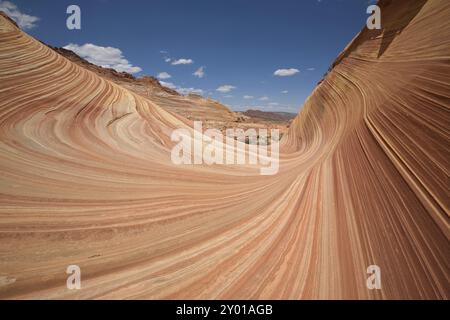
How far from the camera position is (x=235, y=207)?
289cm

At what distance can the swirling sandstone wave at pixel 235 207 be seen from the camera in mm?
1743

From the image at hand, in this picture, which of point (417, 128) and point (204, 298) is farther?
point (417, 128)

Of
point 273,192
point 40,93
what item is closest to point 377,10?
point 273,192

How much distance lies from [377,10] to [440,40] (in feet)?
13.8

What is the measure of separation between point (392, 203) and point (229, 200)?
161 cm

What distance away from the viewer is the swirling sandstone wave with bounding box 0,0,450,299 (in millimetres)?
1743

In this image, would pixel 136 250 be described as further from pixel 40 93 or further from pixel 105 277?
pixel 40 93

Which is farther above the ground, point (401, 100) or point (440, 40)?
point (440, 40)

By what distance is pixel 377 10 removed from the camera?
20.9 feet
